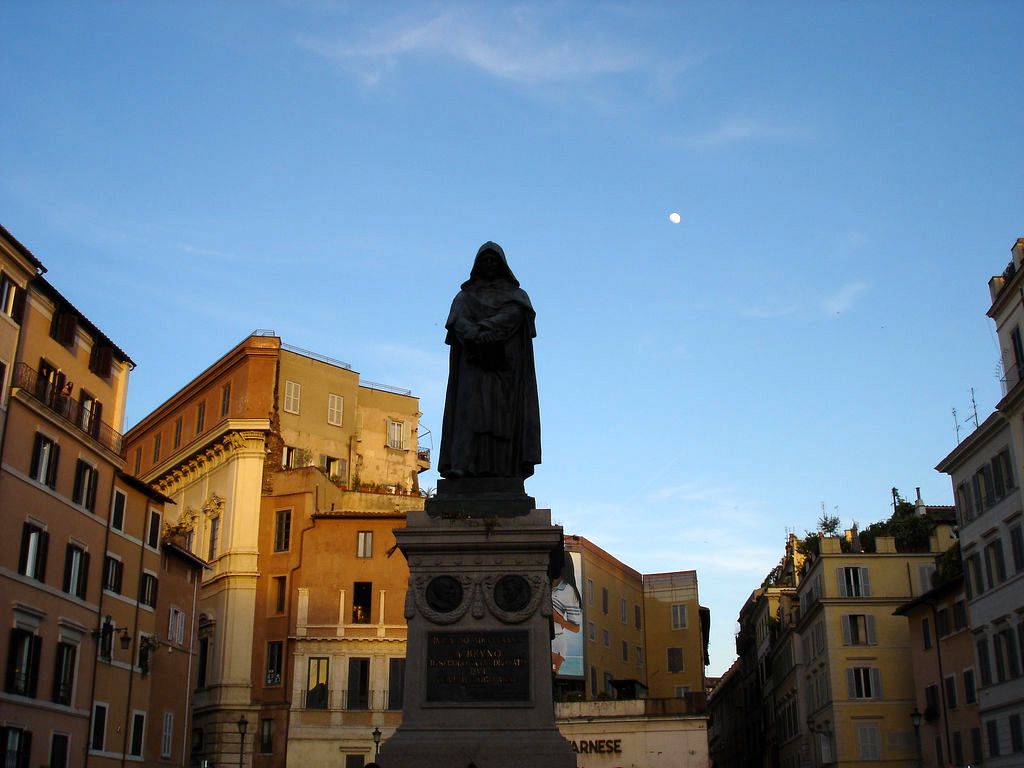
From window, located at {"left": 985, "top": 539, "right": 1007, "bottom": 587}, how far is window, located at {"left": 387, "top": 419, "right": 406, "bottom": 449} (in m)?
35.9

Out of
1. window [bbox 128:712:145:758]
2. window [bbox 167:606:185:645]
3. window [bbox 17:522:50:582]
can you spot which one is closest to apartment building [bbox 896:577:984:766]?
window [bbox 128:712:145:758]

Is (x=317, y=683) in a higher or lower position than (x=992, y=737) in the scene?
higher

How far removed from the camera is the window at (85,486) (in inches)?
1647

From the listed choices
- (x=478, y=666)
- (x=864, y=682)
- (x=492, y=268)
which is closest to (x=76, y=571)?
(x=492, y=268)

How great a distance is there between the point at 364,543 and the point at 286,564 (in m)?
4.18

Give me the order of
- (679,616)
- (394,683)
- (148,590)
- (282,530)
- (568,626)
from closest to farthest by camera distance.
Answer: (148,590), (394,683), (282,530), (568,626), (679,616)

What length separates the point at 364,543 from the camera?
5753 cm

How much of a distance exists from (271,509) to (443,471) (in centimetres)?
4581

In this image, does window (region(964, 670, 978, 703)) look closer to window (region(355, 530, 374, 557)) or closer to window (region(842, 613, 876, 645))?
window (region(842, 613, 876, 645))

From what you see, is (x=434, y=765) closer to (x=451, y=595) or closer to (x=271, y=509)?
(x=451, y=595)

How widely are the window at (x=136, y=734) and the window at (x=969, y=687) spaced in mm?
34852

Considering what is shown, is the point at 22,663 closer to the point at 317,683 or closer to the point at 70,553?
the point at 70,553

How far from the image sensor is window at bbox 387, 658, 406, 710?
5494 cm

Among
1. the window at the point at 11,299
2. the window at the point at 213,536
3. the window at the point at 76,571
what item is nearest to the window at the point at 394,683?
the window at the point at 213,536
